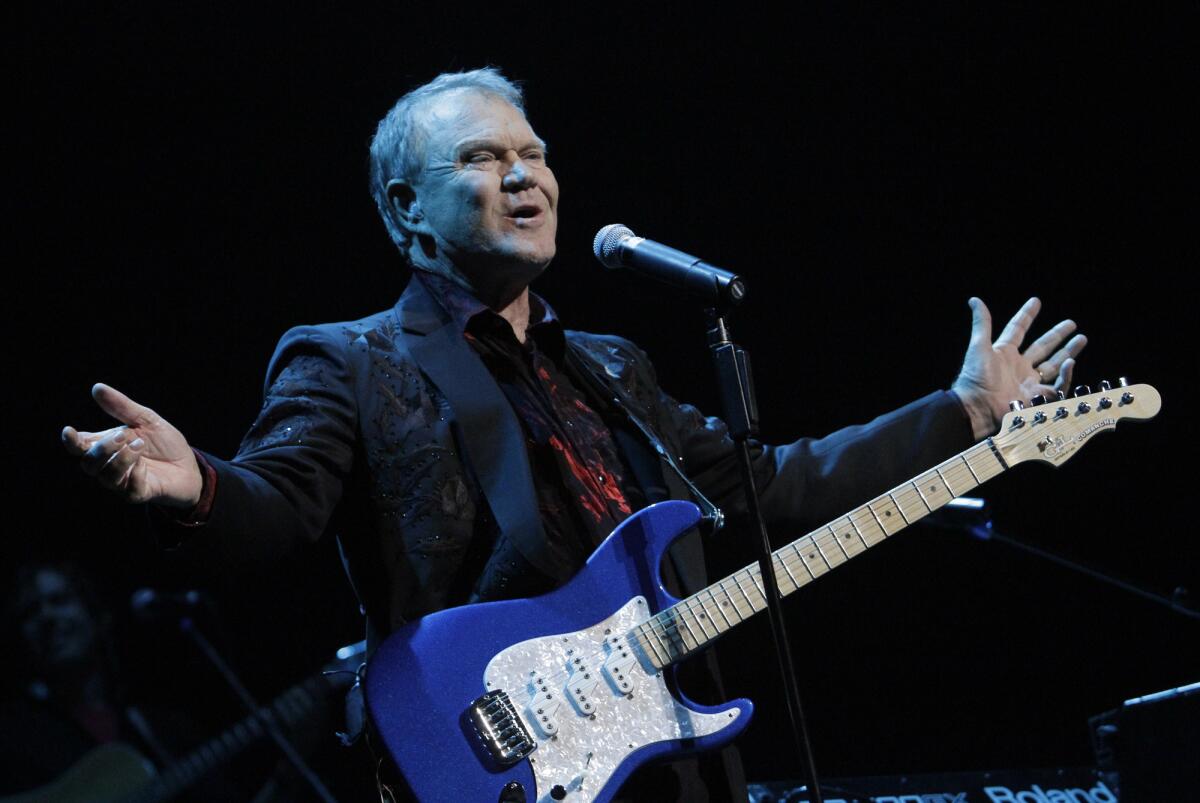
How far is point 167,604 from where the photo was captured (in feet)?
13.7

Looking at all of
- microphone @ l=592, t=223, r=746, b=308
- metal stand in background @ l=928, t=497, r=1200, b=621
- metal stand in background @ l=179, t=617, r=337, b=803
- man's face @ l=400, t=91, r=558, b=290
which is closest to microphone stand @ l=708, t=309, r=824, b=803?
microphone @ l=592, t=223, r=746, b=308

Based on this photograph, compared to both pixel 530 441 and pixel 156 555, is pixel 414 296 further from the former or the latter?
→ pixel 156 555

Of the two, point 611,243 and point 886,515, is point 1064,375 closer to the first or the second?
point 886,515

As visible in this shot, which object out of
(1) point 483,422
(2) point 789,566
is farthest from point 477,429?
(2) point 789,566

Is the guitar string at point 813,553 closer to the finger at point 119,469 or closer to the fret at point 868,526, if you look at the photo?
the fret at point 868,526

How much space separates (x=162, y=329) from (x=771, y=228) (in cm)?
238

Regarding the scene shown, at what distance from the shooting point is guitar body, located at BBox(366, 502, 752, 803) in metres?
1.97

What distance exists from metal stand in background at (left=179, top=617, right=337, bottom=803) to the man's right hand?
2290 millimetres

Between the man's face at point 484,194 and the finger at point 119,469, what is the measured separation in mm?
1063

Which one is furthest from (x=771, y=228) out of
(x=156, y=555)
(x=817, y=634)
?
(x=156, y=555)

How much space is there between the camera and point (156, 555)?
15.9ft

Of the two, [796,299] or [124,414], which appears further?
[796,299]

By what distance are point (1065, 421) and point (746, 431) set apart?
942mm

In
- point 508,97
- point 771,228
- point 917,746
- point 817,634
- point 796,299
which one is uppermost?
point 508,97
